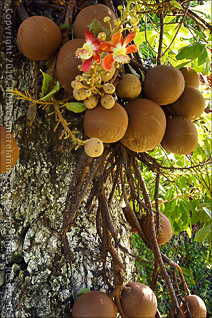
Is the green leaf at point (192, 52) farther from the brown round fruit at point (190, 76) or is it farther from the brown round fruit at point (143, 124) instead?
the brown round fruit at point (143, 124)

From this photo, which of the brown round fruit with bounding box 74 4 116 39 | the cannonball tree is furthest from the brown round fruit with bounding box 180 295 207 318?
the brown round fruit with bounding box 74 4 116 39

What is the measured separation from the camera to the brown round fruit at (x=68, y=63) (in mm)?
775

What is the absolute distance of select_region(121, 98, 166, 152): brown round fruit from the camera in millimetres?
785

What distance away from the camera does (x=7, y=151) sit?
87cm

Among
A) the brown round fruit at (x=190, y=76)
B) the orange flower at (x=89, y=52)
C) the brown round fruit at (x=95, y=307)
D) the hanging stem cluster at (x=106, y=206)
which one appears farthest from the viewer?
the brown round fruit at (x=190, y=76)

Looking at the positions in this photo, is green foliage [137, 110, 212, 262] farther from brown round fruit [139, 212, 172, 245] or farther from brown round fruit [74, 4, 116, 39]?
brown round fruit [74, 4, 116, 39]

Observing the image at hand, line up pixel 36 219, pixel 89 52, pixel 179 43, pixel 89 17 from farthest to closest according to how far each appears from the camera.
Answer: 1. pixel 179 43
2. pixel 36 219
3. pixel 89 17
4. pixel 89 52

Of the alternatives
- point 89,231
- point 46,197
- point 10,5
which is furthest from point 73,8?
point 89,231

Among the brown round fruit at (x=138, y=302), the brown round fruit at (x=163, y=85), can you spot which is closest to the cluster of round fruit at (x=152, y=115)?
the brown round fruit at (x=163, y=85)

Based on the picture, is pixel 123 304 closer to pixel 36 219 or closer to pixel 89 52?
pixel 36 219

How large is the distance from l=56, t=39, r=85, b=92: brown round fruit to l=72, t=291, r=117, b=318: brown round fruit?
1.78ft

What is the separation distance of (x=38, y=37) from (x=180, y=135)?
0.47 metres

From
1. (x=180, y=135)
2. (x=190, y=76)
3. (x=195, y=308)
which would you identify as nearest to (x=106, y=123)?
(x=180, y=135)

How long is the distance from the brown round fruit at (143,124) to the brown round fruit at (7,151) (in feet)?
1.12
